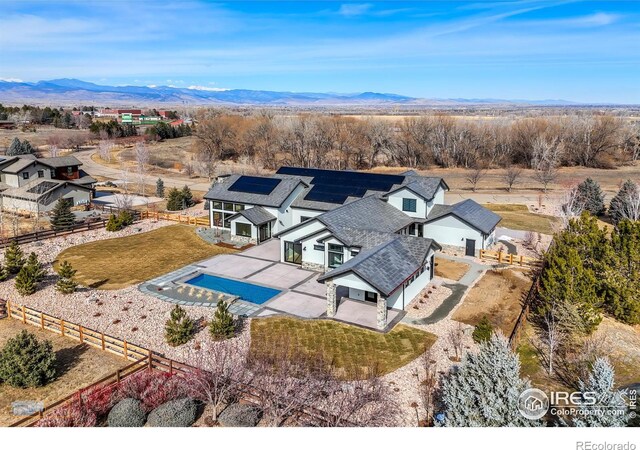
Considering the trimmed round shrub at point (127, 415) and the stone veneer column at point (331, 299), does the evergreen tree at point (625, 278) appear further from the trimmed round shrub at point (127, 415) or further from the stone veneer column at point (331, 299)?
the trimmed round shrub at point (127, 415)

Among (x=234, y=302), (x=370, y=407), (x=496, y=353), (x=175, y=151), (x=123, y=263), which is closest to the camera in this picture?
(x=496, y=353)

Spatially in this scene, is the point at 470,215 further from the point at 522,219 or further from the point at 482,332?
the point at 482,332

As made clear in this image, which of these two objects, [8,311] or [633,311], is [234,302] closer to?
[8,311]

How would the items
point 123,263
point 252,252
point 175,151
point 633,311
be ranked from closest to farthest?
point 633,311, point 123,263, point 252,252, point 175,151

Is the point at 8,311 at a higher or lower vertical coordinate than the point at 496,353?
lower

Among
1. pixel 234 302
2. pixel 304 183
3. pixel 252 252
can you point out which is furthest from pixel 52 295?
pixel 304 183

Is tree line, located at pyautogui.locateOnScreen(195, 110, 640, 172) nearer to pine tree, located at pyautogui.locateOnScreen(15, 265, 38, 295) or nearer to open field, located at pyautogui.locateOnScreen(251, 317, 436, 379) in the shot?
pine tree, located at pyautogui.locateOnScreen(15, 265, 38, 295)

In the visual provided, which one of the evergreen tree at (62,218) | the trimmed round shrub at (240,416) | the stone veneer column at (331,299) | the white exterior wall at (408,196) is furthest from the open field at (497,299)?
the evergreen tree at (62,218)
